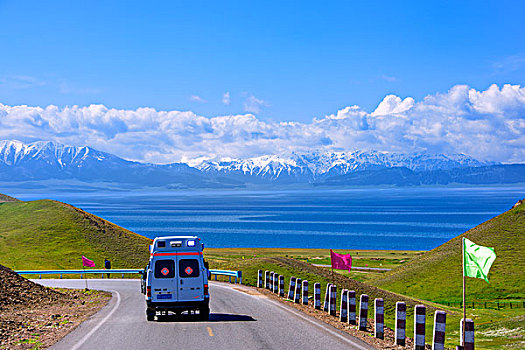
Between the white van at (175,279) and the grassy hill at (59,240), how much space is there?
125 ft

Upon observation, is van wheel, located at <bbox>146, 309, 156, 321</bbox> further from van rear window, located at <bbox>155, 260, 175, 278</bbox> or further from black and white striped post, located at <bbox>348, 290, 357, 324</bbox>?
black and white striped post, located at <bbox>348, 290, 357, 324</bbox>

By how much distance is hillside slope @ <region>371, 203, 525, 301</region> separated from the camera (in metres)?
44.9

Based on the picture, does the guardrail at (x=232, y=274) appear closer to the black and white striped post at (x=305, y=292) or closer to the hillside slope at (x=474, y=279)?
the black and white striped post at (x=305, y=292)

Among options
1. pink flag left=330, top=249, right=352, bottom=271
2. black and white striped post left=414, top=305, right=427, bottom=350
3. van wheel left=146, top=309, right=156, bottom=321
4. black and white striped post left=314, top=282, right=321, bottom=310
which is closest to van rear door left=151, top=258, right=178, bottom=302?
van wheel left=146, top=309, right=156, bottom=321

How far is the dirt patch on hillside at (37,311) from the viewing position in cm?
1628

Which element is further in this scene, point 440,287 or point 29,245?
point 29,245

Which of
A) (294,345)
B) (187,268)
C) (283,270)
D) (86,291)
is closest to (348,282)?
(283,270)

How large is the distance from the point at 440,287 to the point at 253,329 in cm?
3452

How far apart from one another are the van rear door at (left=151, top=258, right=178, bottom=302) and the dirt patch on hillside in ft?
9.11

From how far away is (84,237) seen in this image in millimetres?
62750

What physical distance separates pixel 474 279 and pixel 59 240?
4212 centimetres

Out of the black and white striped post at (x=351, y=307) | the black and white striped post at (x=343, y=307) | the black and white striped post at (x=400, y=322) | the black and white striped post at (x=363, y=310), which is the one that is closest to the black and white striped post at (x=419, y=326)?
the black and white striped post at (x=400, y=322)

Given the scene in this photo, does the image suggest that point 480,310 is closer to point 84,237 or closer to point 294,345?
point 294,345

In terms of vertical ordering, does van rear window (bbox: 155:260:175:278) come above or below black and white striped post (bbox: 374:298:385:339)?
above
